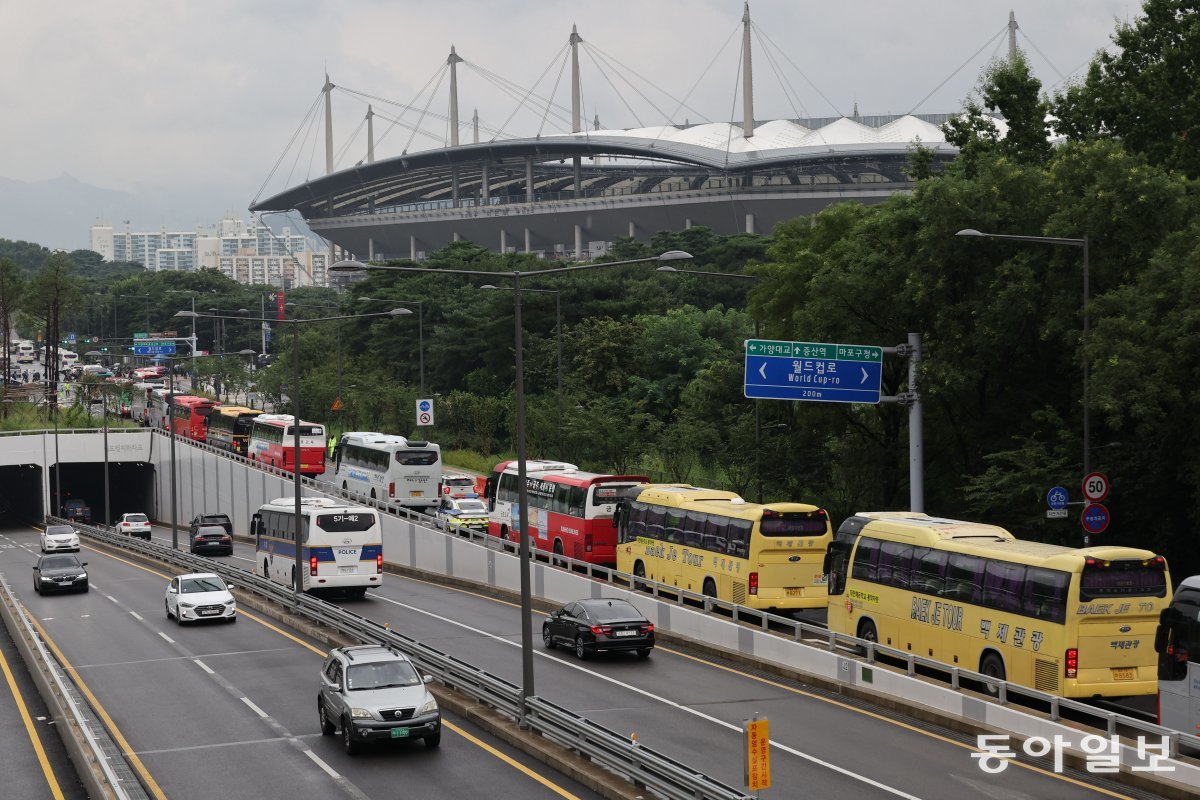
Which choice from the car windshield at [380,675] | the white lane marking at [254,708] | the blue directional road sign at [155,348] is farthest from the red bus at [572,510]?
the blue directional road sign at [155,348]

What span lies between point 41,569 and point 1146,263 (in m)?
40.2

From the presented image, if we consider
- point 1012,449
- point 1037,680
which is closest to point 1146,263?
point 1012,449

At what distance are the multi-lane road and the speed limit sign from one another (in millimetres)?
8302

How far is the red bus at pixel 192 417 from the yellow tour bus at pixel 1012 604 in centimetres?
7541

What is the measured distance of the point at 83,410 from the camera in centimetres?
11988

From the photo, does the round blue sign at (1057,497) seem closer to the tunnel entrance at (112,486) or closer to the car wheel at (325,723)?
Answer: the car wheel at (325,723)

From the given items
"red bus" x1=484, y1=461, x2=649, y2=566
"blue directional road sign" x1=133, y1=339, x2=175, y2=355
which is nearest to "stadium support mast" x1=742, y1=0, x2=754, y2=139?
"blue directional road sign" x1=133, y1=339, x2=175, y2=355

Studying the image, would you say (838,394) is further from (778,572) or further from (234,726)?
(234,726)

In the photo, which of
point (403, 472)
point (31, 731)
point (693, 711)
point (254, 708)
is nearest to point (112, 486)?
point (403, 472)

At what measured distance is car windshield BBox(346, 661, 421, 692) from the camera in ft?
78.7

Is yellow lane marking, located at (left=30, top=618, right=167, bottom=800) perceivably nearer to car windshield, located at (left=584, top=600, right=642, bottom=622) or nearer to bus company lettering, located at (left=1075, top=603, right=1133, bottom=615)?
car windshield, located at (left=584, top=600, right=642, bottom=622)

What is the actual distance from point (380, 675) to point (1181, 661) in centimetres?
1356

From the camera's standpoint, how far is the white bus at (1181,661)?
22.2 m

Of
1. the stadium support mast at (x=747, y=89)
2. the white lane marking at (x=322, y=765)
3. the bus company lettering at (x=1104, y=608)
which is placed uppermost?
the stadium support mast at (x=747, y=89)
